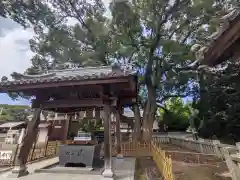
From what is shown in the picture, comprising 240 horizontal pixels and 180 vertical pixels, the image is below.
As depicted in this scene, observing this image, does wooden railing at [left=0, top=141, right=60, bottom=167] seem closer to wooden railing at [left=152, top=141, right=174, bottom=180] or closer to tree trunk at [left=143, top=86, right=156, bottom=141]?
wooden railing at [left=152, top=141, right=174, bottom=180]

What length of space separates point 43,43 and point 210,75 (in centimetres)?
1253

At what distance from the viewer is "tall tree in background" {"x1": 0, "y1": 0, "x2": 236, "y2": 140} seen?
1332cm

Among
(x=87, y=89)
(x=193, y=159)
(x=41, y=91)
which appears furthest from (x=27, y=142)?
(x=193, y=159)

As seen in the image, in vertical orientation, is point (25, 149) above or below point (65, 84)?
below

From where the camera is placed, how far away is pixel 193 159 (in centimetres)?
893

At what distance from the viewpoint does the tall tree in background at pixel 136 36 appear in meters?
13.3

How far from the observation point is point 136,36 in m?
14.6

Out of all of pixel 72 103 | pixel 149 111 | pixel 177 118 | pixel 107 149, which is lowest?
pixel 107 149

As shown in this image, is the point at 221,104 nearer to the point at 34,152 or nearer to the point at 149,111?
the point at 149,111

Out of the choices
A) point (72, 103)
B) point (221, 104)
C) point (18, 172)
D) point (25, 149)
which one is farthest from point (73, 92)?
point (221, 104)

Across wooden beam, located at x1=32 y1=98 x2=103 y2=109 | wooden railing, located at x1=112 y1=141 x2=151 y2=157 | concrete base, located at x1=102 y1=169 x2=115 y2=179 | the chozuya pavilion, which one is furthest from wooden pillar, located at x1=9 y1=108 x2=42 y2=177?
wooden railing, located at x1=112 y1=141 x2=151 y2=157

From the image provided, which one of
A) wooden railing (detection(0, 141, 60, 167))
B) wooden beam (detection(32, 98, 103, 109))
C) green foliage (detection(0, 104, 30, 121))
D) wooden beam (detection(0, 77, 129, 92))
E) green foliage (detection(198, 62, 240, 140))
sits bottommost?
wooden railing (detection(0, 141, 60, 167))

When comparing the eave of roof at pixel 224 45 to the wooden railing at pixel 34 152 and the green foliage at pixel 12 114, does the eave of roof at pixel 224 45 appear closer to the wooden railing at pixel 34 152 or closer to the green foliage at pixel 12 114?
the wooden railing at pixel 34 152

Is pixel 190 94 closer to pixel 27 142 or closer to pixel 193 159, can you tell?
pixel 193 159
